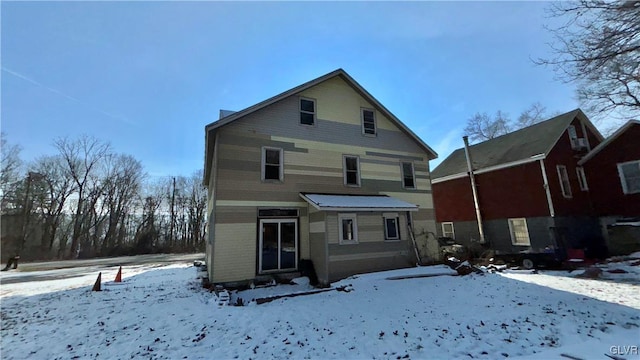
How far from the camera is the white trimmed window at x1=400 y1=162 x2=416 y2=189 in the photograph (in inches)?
620

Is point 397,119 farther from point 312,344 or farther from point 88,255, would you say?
point 88,255

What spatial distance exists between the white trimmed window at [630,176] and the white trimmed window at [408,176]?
14286mm

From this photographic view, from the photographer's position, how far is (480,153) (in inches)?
925

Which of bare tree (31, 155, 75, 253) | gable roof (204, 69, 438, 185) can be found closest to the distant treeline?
bare tree (31, 155, 75, 253)

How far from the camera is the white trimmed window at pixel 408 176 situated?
15.8 m

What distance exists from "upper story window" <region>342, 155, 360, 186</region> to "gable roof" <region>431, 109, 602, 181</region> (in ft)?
40.8

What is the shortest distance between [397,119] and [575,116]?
15048mm

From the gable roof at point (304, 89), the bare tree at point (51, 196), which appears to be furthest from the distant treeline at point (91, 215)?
the gable roof at point (304, 89)

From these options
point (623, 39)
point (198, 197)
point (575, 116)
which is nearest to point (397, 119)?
point (623, 39)

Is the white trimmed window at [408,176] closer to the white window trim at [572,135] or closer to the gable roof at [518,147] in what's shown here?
the gable roof at [518,147]

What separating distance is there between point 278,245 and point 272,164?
3.67 metres

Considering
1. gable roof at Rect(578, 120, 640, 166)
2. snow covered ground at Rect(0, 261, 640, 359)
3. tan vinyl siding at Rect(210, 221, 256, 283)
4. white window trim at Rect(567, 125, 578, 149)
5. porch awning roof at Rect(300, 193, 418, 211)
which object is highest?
white window trim at Rect(567, 125, 578, 149)

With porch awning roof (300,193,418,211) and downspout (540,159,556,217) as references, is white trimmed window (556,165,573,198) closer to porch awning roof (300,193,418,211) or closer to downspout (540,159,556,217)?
downspout (540,159,556,217)

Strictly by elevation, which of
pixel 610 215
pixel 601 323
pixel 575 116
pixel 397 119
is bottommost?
pixel 601 323
